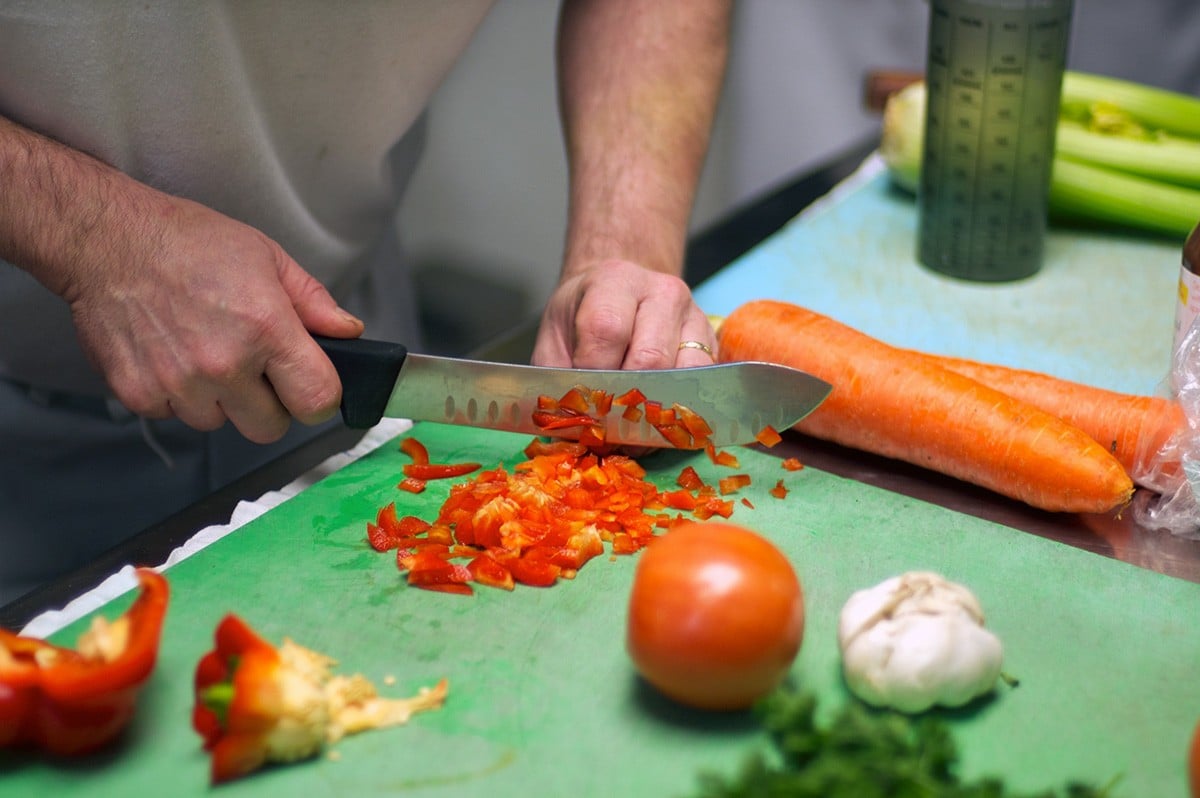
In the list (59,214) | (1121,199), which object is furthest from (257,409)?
(1121,199)

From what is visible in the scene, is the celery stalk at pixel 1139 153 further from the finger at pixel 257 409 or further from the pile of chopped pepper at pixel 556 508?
the finger at pixel 257 409

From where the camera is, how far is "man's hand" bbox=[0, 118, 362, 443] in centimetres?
150

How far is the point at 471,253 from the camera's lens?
3.63m

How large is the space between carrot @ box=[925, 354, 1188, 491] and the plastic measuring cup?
50cm

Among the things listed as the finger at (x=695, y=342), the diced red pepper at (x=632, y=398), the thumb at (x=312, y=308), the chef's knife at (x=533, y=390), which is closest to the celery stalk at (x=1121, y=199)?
the finger at (x=695, y=342)

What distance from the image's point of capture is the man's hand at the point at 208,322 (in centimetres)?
150

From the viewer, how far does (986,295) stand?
2.18 metres

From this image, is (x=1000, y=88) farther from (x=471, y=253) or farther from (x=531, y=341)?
(x=471, y=253)

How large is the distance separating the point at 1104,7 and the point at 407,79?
2283 millimetres

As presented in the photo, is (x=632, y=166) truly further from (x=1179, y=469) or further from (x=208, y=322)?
(x=1179, y=469)

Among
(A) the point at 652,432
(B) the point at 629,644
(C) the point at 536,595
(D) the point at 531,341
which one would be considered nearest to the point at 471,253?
(D) the point at 531,341

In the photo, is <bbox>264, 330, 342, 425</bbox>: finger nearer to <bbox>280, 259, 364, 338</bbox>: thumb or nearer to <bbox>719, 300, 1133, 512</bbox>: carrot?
<bbox>280, 259, 364, 338</bbox>: thumb

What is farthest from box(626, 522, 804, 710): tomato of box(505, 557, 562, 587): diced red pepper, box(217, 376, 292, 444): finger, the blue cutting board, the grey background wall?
the grey background wall

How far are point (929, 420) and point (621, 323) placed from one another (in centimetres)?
46
